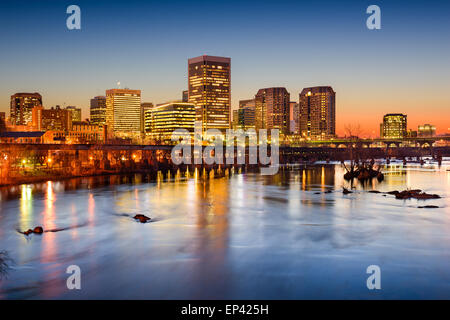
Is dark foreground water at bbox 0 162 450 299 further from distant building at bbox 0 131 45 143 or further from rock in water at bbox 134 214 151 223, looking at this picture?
distant building at bbox 0 131 45 143

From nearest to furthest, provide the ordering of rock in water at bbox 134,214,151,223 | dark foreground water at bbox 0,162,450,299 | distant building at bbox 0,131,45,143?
dark foreground water at bbox 0,162,450,299 < rock in water at bbox 134,214,151,223 < distant building at bbox 0,131,45,143

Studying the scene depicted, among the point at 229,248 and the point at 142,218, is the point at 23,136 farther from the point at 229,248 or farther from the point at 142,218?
the point at 229,248

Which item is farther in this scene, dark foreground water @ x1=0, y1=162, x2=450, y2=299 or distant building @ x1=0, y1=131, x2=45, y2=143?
distant building @ x1=0, y1=131, x2=45, y2=143

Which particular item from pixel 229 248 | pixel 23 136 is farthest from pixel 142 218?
pixel 23 136

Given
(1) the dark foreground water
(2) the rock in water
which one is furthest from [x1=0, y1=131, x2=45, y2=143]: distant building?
(2) the rock in water

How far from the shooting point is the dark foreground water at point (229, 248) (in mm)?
20578

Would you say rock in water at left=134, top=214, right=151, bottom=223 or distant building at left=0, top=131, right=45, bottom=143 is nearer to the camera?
rock in water at left=134, top=214, right=151, bottom=223

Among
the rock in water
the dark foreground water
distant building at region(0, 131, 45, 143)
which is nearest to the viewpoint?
the dark foreground water

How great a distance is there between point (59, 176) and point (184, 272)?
67838 millimetres

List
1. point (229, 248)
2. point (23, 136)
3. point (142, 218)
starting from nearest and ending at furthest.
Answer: point (229, 248), point (142, 218), point (23, 136)

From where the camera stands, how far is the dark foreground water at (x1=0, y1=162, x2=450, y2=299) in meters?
20.6

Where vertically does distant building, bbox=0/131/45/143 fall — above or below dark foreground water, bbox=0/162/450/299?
above

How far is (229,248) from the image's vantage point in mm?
28344

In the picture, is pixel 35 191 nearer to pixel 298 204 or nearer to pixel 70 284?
pixel 298 204
